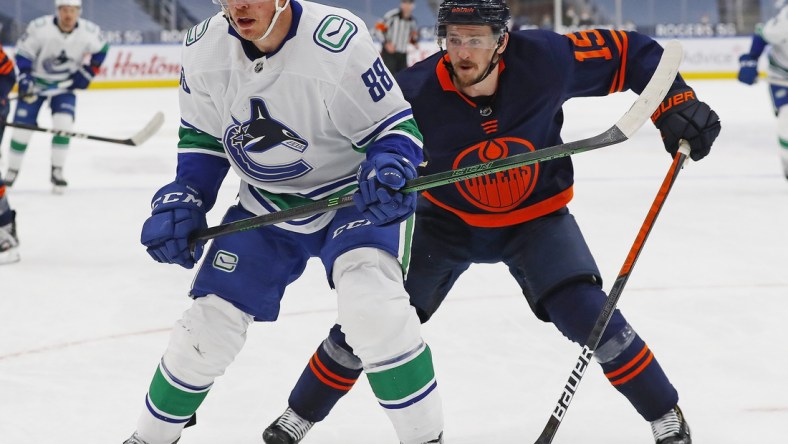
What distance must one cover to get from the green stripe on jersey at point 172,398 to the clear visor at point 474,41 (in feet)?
2.66

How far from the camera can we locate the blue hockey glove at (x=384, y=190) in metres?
1.77

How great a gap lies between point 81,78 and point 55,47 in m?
0.26

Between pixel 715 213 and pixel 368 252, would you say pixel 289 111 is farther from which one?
pixel 715 213

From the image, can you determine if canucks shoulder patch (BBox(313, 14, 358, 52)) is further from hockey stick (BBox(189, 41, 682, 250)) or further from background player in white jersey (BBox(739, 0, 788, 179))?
background player in white jersey (BBox(739, 0, 788, 179))

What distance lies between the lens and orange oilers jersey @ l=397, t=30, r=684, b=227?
212 cm

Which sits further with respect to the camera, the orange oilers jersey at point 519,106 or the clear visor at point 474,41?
the orange oilers jersey at point 519,106

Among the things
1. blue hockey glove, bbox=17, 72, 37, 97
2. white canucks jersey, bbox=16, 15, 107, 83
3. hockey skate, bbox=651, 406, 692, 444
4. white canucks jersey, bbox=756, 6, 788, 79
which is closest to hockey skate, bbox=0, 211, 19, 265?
blue hockey glove, bbox=17, 72, 37, 97

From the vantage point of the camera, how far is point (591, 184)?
577 centimetres

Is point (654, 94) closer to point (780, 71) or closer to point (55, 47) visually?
point (780, 71)

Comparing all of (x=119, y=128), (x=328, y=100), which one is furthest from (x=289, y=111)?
(x=119, y=128)

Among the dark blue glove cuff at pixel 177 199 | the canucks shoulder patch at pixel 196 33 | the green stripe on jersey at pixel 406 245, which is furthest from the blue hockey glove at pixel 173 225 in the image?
the green stripe on jersey at pixel 406 245

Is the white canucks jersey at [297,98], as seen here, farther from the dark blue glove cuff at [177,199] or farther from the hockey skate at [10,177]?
the hockey skate at [10,177]

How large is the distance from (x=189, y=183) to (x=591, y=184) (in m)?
4.07

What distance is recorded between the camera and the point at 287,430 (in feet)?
7.18
